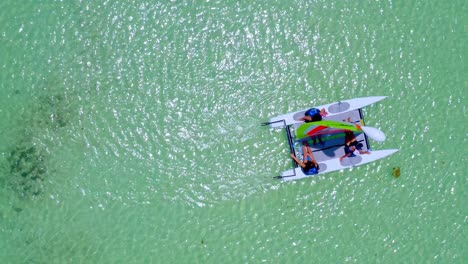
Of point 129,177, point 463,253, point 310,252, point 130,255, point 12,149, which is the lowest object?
point 463,253

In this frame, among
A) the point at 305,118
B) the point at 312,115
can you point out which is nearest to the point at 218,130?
the point at 305,118

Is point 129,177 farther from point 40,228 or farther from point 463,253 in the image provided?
point 463,253

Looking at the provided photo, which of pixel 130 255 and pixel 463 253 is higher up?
pixel 130 255

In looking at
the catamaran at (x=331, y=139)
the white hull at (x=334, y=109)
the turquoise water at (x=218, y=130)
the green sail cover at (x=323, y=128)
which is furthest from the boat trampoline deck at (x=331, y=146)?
the turquoise water at (x=218, y=130)

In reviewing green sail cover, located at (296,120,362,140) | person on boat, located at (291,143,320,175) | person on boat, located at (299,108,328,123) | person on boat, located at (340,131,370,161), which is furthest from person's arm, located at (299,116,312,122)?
person on boat, located at (340,131,370,161)

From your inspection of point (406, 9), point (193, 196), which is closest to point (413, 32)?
point (406, 9)

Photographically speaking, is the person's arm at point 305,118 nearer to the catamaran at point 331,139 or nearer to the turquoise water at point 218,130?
the catamaran at point 331,139

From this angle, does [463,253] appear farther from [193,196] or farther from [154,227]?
[154,227]
